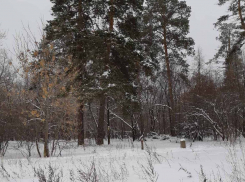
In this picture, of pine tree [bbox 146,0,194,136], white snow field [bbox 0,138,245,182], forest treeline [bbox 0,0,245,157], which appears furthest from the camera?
pine tree [bbox 146,0,194,136]

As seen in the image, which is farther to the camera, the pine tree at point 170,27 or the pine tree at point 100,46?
the pine tree at point 170,27

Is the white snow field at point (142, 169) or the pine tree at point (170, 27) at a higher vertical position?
the pine tree at point (170, 27)

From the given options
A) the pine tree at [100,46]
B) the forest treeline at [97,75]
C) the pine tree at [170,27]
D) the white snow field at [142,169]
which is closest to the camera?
the white snow field at [142,169]

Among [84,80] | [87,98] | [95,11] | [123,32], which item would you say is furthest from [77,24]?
[87,98]

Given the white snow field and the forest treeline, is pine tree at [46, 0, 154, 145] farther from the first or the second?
the white snow field

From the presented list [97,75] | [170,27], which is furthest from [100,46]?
[170,27]

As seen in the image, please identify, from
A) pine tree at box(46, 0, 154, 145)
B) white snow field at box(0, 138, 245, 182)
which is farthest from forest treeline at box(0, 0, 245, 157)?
white snow field at box(0, 138, 245, 182)

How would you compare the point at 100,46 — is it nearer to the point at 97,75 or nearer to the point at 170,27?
the point at 97,75

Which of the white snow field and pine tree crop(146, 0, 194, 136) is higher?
pine tree crop(146, 0, 194, 136)

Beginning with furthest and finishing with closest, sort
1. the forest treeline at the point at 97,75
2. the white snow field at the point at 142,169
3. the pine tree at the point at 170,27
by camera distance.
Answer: the pine tree at the point at 170,27 < the forest treeline at the point at 97,75 < the white snow field at the point at 142,169

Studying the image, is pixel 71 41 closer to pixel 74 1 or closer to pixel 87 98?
pixel 74 1

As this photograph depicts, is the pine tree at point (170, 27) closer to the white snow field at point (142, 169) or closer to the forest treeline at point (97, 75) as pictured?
the forest treeline at point (97, 75)

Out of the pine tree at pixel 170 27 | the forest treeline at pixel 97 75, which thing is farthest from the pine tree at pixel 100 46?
the pine tree at pixel 170 27

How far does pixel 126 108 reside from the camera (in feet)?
37.9
